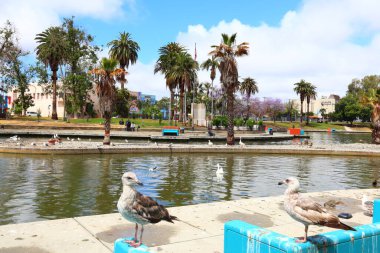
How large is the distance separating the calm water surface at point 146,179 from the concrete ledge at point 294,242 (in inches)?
256

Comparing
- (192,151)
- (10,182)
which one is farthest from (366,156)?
(10,182)

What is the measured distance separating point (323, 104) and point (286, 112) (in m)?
60.7

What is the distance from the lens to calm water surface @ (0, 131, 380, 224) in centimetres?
1118

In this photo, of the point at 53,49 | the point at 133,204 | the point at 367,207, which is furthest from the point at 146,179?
the point at 53,49

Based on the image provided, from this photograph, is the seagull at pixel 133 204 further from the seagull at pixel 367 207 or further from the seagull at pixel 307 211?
the seagull at pixel 367 207

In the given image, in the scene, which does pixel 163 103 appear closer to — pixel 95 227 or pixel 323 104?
pixel 323 104

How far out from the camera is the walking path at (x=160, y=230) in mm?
6289

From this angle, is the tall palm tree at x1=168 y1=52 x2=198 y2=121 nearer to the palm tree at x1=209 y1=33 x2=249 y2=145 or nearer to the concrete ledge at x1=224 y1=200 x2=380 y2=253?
the palm tree at x1=209 y1=33 x2=249 y2=145

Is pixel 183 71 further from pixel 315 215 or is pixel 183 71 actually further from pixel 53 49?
pixel 315 215

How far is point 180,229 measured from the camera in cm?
742

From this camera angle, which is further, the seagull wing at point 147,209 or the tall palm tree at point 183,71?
the tall palm tree at point 183,71

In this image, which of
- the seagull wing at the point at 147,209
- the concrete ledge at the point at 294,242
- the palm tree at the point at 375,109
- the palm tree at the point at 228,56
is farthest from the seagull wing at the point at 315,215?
the palm tree at the point at 375,109

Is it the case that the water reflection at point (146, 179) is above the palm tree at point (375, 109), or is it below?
below

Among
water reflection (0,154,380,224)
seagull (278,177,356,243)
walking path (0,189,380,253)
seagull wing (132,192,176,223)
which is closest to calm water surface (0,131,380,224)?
water reflection (0,154,380,224)
